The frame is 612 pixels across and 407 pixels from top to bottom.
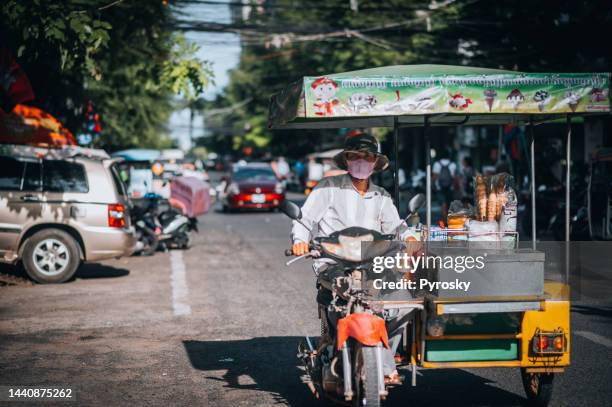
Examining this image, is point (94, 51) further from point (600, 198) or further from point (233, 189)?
point (233, 189)

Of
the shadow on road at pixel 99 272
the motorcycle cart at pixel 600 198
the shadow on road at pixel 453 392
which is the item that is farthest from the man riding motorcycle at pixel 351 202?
the motorcycle cart at pixel 600 198

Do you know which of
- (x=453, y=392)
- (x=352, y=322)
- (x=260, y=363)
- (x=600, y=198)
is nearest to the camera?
(x=352, y=322)

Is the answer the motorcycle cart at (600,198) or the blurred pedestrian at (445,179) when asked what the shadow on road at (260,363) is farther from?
the blurred pedestrian at (445,179)

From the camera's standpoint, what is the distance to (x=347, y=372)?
5.21 metres

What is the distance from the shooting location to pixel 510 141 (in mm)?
22734

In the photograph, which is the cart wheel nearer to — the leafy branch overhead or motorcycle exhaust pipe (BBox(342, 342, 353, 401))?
motorcycle exhaust pipe (BBox(342, 342, 353, 401))

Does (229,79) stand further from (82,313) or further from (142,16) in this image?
(82,313)

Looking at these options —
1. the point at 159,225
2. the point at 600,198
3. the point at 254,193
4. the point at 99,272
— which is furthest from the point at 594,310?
the point at 254,193

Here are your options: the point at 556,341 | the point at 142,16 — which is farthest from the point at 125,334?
the point at 142,16

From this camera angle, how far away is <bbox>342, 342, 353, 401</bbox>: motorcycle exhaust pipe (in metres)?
5.15

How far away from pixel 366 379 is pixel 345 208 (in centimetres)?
132

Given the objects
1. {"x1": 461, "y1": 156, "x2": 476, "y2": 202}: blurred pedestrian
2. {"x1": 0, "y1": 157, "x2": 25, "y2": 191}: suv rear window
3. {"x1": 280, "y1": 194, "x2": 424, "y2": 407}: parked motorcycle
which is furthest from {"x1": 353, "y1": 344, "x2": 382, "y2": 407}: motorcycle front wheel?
{"x1": 461, "y1": 156, "x2": 476, "y2": 202}: blurred pedestrian

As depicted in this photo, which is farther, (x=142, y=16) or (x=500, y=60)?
(x=500, y=60)

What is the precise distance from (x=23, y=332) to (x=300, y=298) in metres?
3.54
